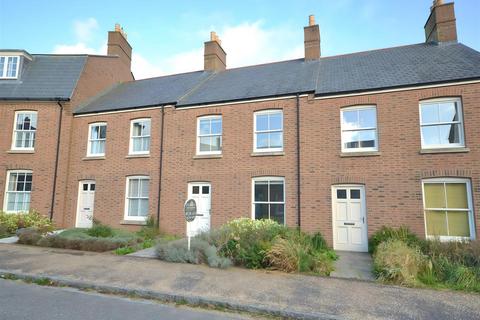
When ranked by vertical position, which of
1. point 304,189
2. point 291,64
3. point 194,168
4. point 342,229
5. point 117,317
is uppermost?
point 291,64

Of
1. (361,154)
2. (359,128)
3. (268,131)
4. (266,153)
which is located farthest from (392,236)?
(268,131)

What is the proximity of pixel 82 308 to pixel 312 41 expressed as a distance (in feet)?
52.3

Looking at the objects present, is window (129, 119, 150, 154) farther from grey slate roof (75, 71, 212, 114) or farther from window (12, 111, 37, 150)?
window (12, 111, 37, 150)

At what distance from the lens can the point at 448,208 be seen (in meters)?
10.3

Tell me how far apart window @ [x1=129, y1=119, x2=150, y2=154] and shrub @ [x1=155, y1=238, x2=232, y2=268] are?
264 inches

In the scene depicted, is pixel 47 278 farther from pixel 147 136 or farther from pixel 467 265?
pixel 467 265

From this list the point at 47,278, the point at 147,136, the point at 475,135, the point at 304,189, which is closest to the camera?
the point at 47,278

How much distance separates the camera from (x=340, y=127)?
470 inches

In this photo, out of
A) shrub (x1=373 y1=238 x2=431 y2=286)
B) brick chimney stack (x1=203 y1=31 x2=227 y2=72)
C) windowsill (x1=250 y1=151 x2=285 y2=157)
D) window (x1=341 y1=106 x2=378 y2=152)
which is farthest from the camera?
brick chimney stack (x1=203 y1=31 x2=227 y2=72)

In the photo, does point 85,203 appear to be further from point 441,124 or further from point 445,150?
point 441,124

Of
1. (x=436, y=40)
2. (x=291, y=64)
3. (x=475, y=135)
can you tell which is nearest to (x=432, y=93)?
(x=475, y=135)

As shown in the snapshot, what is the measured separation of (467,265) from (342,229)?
13.7 ft

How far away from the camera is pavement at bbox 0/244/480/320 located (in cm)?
546

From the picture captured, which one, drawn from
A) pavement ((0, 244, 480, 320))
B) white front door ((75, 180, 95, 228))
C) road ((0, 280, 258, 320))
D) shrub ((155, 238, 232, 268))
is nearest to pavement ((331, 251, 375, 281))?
pavement ((0, 244, 480, 320))
